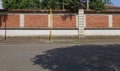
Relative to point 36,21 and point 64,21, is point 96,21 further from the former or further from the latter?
point 36,21

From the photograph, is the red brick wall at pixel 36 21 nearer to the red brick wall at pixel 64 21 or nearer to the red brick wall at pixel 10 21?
the red brick wall at pixel 10 21

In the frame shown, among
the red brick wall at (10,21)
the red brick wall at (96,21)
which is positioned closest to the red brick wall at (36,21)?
the red brick wall at (10,21)

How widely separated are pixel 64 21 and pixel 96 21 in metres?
3.09

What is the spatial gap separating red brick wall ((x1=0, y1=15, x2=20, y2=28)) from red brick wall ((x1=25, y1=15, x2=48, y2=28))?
2.77 feet

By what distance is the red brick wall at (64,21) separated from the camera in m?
31.5

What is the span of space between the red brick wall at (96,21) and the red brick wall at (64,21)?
4.47 feet

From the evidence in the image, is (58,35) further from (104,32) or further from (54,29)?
(104,32)

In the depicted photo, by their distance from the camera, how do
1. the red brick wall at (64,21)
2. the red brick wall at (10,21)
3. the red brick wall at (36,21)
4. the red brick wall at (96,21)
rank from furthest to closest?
the red brick wall at (96,21), the red brick wall at (64,21), the red brick wall at (36,21), the red brick wall at (10,21)

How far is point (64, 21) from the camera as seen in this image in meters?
31.6

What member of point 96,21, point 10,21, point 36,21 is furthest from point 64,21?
point 10,21

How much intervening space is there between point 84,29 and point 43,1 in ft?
34.0

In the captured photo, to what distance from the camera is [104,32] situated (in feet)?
105

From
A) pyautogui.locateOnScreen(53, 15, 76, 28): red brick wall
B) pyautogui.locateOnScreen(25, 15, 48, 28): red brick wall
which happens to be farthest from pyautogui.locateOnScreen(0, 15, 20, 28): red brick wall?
pyautogui.locateOnScreen(53, 15, 76, 28): red brick wall

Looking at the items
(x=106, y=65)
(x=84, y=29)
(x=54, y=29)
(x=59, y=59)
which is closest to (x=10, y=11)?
(x=54, y=29)
